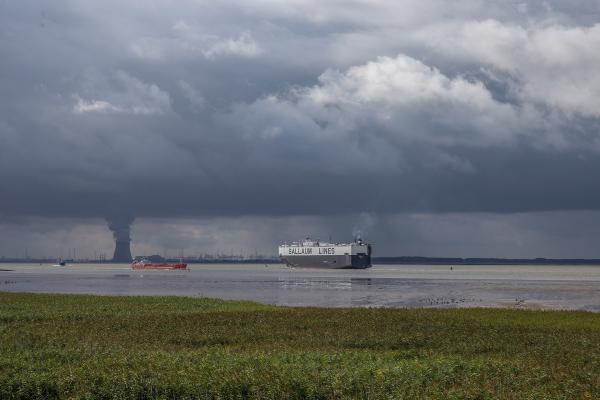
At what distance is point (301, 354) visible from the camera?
28.6 meters

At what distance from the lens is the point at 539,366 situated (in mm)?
26500

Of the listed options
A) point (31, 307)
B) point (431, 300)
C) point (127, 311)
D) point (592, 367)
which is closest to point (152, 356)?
point (592, 367)

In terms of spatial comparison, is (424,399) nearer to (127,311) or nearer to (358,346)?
(358,346)

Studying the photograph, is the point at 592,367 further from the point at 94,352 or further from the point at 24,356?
the point at 24,356

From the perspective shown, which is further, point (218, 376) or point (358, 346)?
point (358, 346)

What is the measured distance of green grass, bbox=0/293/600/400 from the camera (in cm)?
2156

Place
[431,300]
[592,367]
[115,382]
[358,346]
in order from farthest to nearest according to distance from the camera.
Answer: [431,300] < [358,346] < [592,367] < [115,382]

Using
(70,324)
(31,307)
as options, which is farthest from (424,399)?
(31,307)

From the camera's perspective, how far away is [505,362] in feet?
88.8

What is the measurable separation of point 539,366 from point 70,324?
28.4 meters

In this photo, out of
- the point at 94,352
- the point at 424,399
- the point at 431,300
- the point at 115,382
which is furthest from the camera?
the point at 431,300

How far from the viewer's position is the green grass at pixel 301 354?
70.7 ft

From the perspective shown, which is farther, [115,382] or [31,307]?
[31,307]

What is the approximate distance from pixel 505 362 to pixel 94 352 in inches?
648
